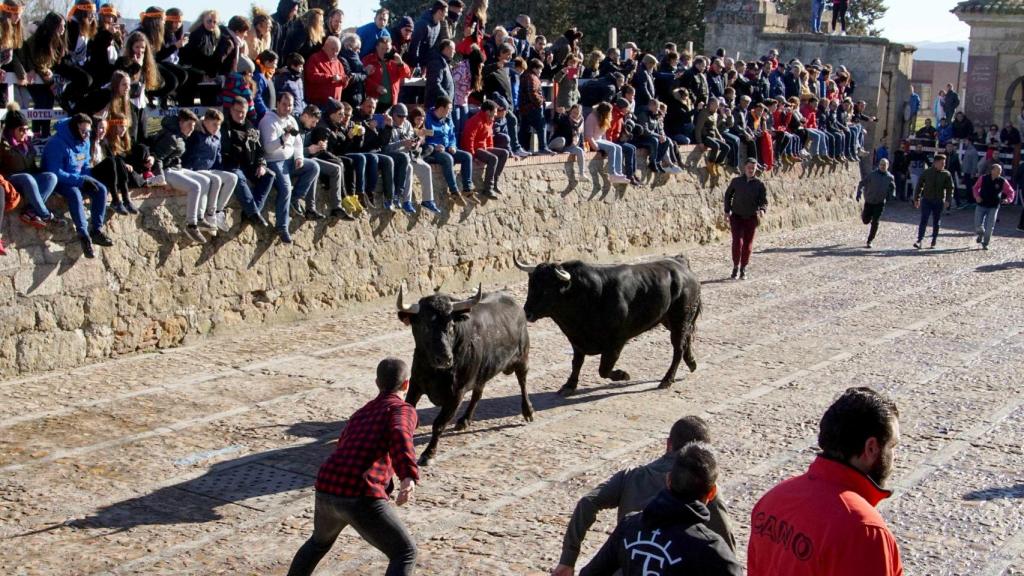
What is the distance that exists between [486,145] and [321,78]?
2.94 m

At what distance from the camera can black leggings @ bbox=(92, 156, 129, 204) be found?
12320 millimetres

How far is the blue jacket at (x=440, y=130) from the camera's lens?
16422mm

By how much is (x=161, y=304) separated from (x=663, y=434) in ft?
18.7

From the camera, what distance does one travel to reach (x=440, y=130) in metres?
16.5

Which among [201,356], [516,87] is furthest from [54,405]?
[516,87]

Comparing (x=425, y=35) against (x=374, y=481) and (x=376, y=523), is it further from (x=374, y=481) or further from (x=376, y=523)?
(x=376, y=523)

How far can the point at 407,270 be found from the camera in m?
16.5

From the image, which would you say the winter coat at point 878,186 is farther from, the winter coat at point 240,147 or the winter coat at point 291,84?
the winter coat at point 240,147

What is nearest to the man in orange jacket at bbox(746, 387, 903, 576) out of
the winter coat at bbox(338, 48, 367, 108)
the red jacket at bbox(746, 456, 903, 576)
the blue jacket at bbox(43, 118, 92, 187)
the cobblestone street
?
the red jacket at bbox(746, 456, 903, 576)

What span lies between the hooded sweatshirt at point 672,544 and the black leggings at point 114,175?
29.7 ft

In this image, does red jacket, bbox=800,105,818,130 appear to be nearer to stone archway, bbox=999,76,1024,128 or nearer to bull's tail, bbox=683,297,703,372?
stone archway, bbox=999,76,1024,128

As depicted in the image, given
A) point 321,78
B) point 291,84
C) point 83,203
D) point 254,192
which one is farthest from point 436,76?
point 83,203

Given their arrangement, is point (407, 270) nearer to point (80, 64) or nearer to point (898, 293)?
point (80, 64)

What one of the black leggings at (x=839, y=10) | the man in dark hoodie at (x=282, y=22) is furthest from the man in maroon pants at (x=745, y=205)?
the black leggings at (x=839, y=10)
